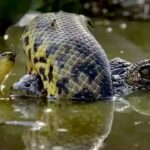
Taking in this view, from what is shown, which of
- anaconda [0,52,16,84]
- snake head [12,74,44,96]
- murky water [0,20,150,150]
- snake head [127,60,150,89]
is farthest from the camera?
snake head [127,60,150,89]

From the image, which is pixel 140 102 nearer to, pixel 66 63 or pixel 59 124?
pixel 66 63

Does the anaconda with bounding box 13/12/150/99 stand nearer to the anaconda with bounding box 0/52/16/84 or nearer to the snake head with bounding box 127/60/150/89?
the snake head with bounding box 127/60/150/89

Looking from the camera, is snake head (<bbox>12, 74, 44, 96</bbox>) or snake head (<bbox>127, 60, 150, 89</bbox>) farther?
snake head (<bbox>127, 60, 150, 89</bbox>)

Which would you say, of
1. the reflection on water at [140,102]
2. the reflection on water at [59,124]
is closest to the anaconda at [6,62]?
the reflection on water at [59,124]

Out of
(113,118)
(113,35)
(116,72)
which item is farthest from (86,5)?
(113,118)

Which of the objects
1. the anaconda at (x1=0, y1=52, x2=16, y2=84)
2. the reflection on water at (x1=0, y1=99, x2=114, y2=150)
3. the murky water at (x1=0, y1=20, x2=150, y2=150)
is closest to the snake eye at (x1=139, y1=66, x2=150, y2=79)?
the murky water at (x1=0, y1=20, x2=150, y2=150)

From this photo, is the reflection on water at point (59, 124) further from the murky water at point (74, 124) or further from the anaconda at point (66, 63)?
the anaconda at point (66, 63)
